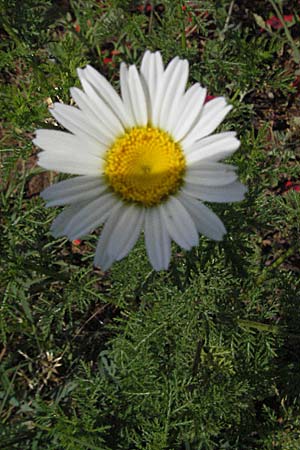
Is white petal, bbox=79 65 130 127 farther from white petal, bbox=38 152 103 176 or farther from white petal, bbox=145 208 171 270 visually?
white petal, bbox=145 208 171 270

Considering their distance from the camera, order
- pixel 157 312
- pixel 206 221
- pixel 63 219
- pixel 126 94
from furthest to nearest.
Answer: pixel 157 312 < pixel 126 94 < pixel 63 219 < pixel 206 221

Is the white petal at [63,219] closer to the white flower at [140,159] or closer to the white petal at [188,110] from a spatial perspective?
the white flower at [140,159]

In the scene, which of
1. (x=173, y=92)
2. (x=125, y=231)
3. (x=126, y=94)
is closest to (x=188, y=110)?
(x=173, y=92)

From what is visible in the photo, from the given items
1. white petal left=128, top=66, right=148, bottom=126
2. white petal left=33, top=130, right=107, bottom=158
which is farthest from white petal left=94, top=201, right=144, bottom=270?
white petal left=128, top=66, right=148, bottom=126

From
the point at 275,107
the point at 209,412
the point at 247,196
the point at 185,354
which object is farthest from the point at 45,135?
the point at 275,107

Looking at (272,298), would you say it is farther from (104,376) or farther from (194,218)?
(194,218)

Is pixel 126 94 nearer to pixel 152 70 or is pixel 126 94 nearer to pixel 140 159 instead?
pixel 152 70

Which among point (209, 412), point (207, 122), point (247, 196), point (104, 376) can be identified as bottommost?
point (209, 412)
